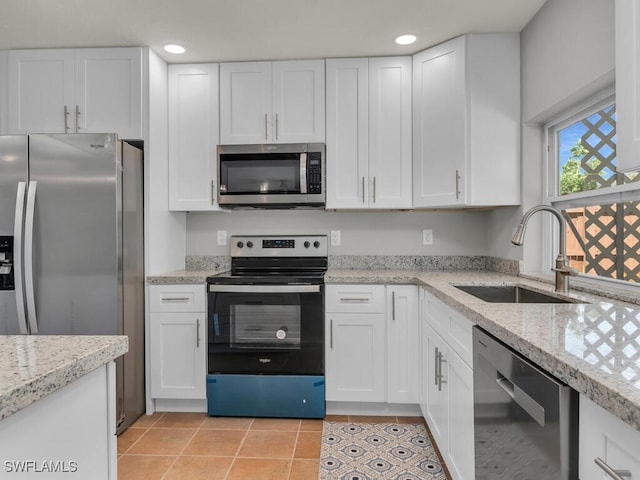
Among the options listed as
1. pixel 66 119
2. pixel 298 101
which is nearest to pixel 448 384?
pixel 298 101

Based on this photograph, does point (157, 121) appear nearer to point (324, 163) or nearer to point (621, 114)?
point (324, 163)

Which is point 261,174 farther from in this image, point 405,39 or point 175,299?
point 405,39

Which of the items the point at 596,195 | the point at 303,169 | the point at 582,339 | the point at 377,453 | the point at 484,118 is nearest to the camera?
the point at 582,339

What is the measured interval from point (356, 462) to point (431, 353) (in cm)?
67

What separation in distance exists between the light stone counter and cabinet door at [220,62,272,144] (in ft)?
5.70

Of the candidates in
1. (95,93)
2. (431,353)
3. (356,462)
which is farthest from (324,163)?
(356,462)

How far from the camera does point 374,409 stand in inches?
100

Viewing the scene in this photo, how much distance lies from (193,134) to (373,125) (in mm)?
1255

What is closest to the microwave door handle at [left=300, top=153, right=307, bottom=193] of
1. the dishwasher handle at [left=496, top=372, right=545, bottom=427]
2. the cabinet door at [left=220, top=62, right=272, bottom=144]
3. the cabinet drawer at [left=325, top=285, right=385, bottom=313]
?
the cabinet door at [left=220, top=62, right=272, bottom=144]

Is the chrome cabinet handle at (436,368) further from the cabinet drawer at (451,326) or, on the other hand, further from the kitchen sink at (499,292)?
the kitchen sink at (499,292)

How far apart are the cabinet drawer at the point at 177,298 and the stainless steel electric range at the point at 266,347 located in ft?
0.24

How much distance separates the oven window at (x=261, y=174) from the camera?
8.89ft

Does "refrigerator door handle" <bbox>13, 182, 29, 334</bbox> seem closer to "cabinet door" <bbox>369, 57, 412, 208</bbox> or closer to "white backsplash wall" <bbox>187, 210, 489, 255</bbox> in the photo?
"white backsplash wall" <bbox>187, 210, 489, 255</bbox>

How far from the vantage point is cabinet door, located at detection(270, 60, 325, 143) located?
273 cm
